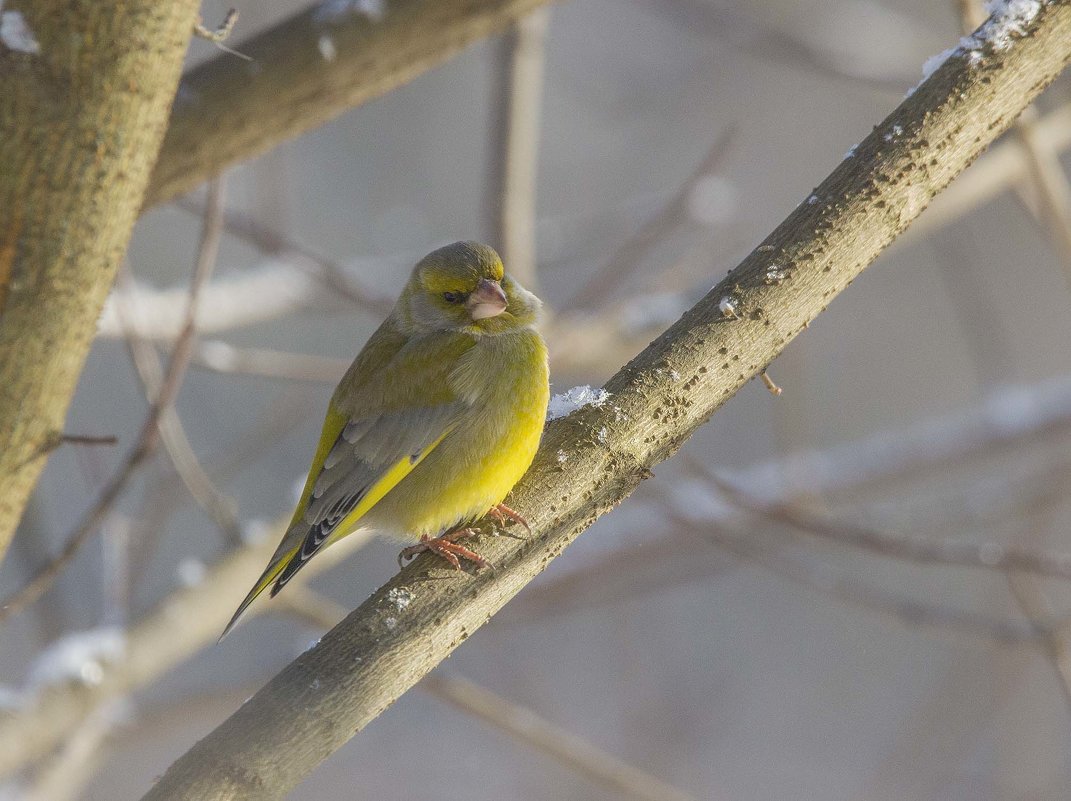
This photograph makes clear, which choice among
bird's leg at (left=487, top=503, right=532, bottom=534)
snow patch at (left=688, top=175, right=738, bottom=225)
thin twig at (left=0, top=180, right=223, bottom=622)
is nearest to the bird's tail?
thin twig at (left=0, top=180, right=223, bottom=622)

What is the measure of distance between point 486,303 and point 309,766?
1712mm

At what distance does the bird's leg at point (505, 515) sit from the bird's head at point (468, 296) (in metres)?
0.93

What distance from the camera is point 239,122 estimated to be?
3166 mm

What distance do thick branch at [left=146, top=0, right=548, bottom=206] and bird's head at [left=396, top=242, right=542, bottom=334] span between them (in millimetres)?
589

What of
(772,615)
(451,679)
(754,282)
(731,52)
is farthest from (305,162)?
(754,282)

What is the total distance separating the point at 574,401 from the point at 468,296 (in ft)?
3.15

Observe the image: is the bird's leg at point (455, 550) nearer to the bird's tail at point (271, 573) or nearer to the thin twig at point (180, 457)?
the bird's tail at point (271, 573)

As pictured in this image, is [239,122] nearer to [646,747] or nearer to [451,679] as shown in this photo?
[451,679]

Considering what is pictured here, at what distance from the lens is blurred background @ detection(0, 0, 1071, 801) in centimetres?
444

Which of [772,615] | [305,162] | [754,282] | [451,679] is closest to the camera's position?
[754,282]

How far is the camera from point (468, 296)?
3.51 meters

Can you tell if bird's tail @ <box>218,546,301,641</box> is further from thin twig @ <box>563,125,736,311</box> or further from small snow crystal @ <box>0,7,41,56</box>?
thin twig @ <box>563,125,736,311</box>

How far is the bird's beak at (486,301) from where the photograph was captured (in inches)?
134

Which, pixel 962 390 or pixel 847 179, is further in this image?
pixel 962 390
